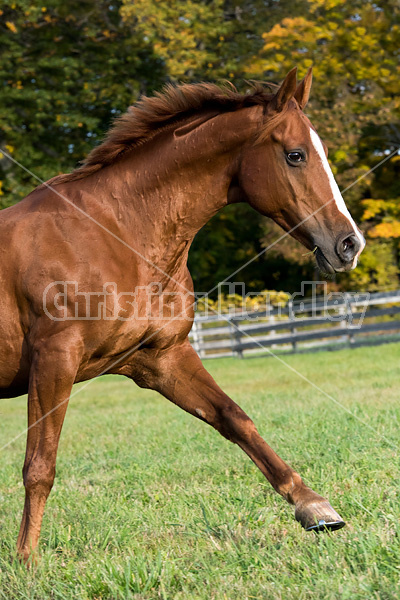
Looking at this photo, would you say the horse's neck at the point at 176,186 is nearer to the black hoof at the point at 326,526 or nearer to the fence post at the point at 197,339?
the black hoof at the point at 326,526

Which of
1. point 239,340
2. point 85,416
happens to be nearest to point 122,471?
point 85,416

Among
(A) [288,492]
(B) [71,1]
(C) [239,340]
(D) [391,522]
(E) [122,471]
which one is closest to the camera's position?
(D) [391,522]

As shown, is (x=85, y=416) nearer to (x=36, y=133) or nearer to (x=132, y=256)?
(x=132, y=256)

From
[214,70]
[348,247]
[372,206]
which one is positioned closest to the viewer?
[348,247]

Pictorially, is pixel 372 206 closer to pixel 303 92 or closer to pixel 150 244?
pixel 303 92

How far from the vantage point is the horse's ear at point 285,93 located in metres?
3.35

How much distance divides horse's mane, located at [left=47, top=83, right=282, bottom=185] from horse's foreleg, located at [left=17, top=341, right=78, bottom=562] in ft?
3.70

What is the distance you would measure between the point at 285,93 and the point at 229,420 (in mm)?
1790

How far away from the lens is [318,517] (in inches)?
120

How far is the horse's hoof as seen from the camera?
118 inches

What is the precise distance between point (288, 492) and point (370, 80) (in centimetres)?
2076

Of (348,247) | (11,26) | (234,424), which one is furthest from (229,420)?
(11,26)

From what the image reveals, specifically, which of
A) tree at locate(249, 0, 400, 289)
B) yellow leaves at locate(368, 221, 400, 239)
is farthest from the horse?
yellow leaves at locate(368, 221, 400, 239)

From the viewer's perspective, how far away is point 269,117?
347cm
